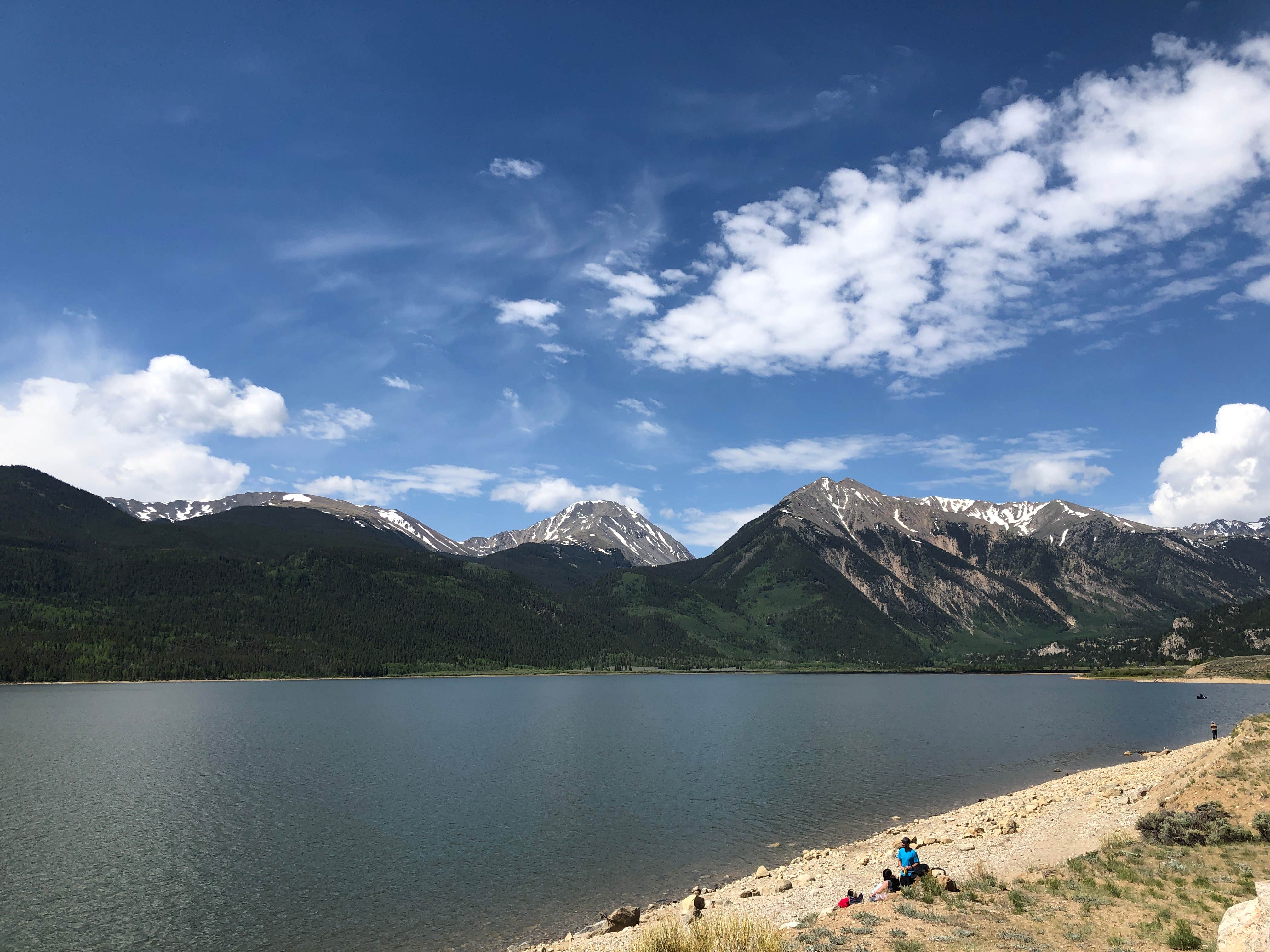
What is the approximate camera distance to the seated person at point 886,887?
29.1m

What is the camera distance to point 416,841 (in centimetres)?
5447

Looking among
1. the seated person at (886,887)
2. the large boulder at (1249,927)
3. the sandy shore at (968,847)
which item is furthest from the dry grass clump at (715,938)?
the large boulder at (1249,927)

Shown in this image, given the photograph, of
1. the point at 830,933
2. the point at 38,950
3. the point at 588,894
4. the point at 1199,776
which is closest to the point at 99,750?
the point at 38,950

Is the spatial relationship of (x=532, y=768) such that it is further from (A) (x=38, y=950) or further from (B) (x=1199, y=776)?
(B) (x=1199, y=776)

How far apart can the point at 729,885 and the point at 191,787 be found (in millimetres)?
64822

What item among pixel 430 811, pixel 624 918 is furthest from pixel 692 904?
pixel 430 811

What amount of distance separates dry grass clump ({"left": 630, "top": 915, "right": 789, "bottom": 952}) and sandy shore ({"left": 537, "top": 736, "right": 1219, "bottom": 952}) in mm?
7007

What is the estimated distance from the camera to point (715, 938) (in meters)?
18.8

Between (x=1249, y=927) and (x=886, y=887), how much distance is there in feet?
56.6

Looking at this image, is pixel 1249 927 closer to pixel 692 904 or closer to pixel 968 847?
pixel 692 904

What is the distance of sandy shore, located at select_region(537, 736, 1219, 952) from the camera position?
111ft

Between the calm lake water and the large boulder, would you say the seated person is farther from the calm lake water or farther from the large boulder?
→ the calm lake water

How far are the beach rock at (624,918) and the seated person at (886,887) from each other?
12.3 meters

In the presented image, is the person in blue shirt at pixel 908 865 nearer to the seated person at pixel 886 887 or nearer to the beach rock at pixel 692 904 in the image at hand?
the seated person at pixel 886 887
